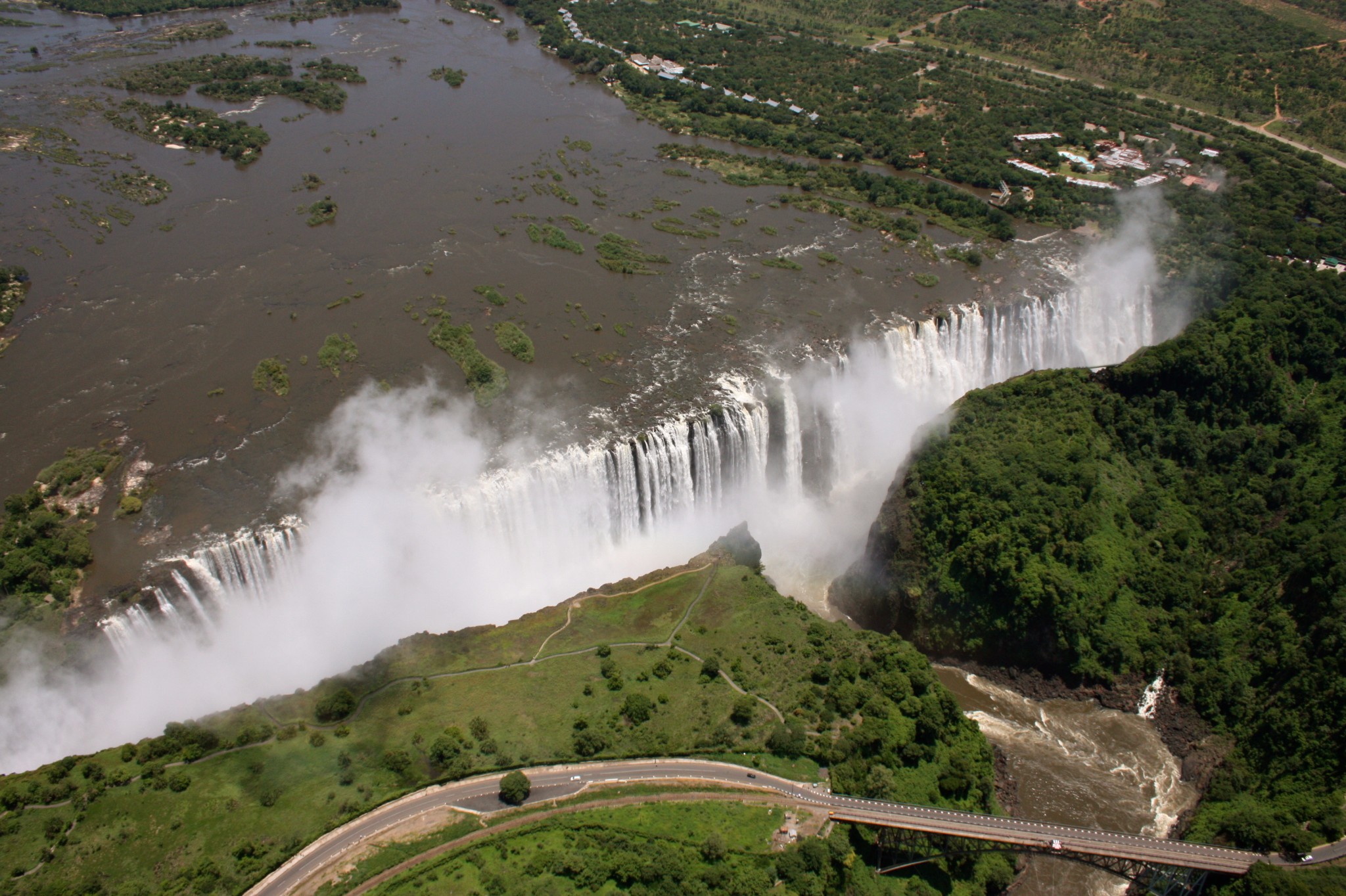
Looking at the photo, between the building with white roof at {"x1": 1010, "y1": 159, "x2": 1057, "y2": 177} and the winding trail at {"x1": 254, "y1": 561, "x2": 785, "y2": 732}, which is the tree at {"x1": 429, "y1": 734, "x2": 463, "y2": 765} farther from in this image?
the building with white roof at {"x1": 1010, "y1": 159, "x2": 1057, "y2": 177}

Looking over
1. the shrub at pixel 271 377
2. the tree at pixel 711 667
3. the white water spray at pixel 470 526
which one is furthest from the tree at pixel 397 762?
the shrub at pixel 271 377

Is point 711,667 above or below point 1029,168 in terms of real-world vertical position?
below

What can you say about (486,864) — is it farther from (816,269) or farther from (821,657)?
(816,269)

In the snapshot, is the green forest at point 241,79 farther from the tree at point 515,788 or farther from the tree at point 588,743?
the tree at point 515,788

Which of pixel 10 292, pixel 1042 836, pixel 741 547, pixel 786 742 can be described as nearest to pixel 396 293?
pixel 10 292

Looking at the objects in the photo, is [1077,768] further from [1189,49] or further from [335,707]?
[1189,49]

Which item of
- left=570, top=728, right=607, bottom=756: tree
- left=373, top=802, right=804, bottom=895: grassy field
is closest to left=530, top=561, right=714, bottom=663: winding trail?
left=570, top=728, right=607, bottom=756: tree
